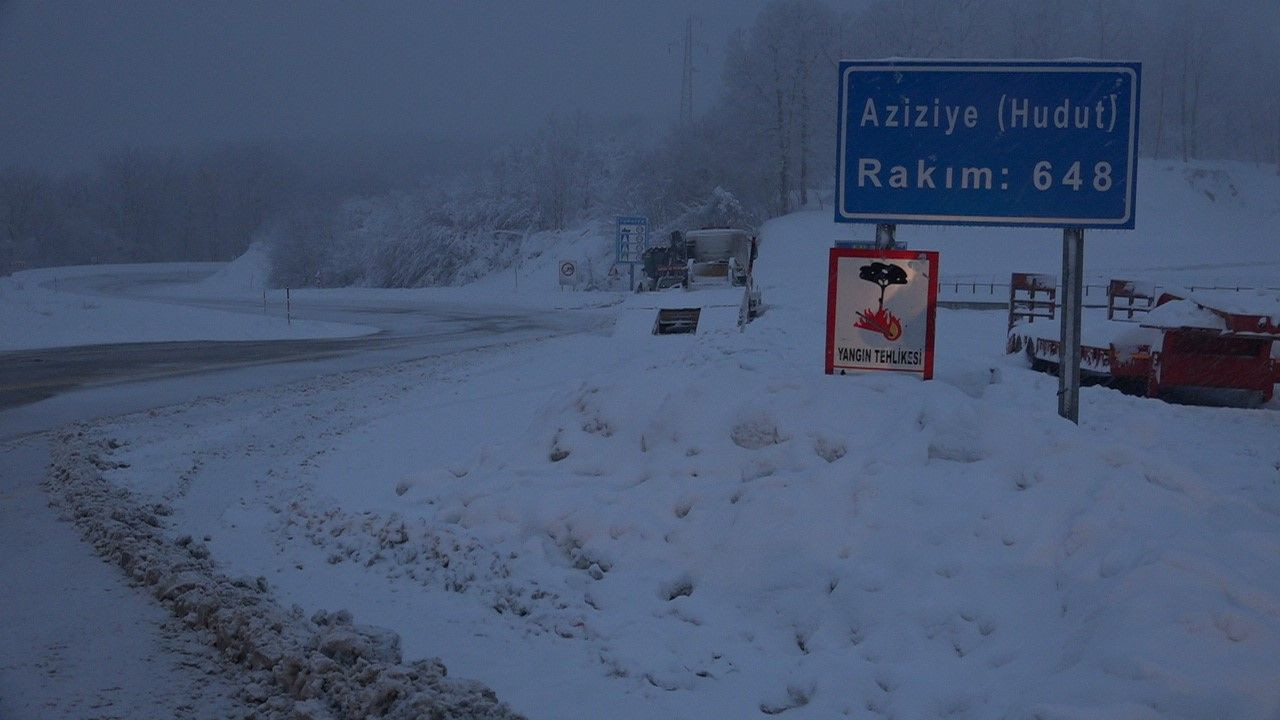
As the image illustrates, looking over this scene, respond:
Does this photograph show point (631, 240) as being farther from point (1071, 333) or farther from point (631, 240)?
point (1071, 333)

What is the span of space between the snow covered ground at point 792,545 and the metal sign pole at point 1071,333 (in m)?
0.44

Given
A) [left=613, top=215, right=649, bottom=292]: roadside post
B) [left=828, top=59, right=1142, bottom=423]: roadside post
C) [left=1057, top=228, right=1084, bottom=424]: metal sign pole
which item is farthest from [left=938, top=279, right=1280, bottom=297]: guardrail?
[left=1057, top=228, right=1084, bottom=424]: metal sign pole

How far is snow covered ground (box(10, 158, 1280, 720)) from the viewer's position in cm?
485

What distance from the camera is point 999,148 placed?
8.46 meters

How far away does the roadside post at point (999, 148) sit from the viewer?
26.7 feet

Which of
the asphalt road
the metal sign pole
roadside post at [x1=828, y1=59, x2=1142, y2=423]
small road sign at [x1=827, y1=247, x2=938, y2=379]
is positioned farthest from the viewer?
the asphalt road

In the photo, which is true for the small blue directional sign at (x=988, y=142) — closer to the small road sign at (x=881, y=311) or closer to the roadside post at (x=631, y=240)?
the small road sign at (x=881, y=311)

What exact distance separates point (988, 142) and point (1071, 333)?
172 centimetres

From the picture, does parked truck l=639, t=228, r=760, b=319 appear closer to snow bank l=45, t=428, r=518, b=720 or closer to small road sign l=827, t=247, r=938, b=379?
small road sign l=827, t=247, r=938, b=379

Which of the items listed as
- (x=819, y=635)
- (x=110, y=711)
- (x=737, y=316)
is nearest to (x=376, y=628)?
(x=110, y=711)

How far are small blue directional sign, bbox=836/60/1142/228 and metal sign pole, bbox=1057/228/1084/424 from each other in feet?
1.11

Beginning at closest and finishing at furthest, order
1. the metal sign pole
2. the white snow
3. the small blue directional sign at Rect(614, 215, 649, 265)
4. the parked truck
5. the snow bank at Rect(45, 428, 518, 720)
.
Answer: the snow bank at Rect(45, 428, 518, 720), the metal sign pole, the white snow, the parked truck, the small blue directional sign at Rect(614, 215, 649, 265)

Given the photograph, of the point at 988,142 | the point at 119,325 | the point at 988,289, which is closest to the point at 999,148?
the point at 988,142

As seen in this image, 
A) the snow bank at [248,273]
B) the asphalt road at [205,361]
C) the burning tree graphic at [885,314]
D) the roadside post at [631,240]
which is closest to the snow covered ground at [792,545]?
the burning tree graphic at [885,314]
